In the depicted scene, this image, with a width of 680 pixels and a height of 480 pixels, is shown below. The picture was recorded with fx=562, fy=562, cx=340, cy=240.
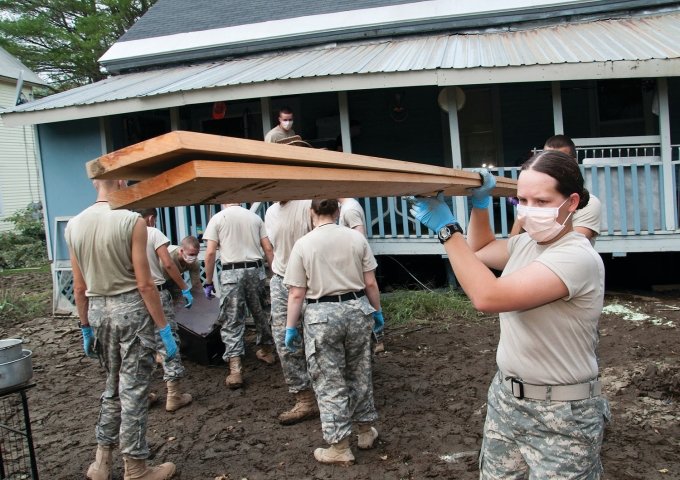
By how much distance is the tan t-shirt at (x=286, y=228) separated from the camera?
189 inches

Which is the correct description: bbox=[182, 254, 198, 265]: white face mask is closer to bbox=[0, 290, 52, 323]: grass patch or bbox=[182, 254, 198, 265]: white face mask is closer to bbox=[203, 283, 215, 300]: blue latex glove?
bbox=[203, 283, 215, 300]: blue latex glove

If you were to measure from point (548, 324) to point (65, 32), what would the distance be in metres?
25.3

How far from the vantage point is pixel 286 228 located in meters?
4.80

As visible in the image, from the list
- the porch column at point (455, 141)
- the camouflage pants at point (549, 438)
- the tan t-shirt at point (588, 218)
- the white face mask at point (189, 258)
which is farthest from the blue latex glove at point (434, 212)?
the porch column at point (455, 141)

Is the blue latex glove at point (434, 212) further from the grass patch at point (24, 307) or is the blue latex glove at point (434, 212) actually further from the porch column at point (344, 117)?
the grass patch at point (24, 307)

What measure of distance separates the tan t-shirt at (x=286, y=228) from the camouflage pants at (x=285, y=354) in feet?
0.56

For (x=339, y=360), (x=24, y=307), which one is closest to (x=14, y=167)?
(x=24, y=307)

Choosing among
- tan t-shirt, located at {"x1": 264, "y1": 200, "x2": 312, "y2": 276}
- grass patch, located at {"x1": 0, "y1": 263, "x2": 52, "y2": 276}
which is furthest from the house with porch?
grass patch, located at {"x1": 0, "y1": 263, "x2": 52, "y2": 276}

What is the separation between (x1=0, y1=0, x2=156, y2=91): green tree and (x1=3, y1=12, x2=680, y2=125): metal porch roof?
44.0 feet

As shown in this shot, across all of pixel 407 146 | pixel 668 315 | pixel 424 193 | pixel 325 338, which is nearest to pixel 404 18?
pixel 407 146

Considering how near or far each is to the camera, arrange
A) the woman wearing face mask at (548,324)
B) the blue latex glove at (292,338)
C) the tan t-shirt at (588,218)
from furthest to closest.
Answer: the blue latex glove at (292,338) < the tan t-shirt at (588,218) < the woman wearing face mask at (548,324)

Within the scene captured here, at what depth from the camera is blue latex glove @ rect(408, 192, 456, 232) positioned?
2.19 m

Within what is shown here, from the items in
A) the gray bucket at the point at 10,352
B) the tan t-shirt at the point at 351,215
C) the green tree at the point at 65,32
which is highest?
the green tree at the point at 65,32

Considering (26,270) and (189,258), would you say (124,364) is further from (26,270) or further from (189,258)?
(26,270)
